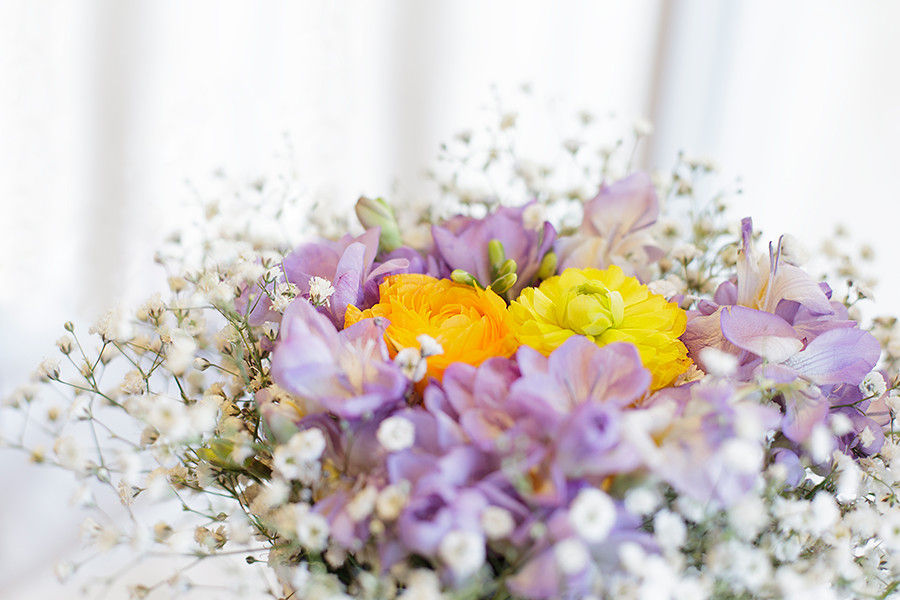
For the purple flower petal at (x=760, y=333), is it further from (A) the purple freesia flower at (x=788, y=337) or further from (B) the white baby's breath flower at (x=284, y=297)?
(B) the white baby's breath flower at (x=284, y=297)

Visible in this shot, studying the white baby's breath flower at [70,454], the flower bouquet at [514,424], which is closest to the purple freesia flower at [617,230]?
the flower bouquet at [514,424]

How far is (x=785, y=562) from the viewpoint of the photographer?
0.28 meters

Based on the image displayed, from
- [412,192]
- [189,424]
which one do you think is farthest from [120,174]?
[189,424]

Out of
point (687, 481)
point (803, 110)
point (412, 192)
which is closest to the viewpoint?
point (687, 481)

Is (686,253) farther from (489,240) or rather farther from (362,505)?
(362,505)

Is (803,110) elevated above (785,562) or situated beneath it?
elevated above

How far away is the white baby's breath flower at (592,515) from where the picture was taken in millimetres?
215

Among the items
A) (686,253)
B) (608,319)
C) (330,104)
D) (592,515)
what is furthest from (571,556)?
(330,104)

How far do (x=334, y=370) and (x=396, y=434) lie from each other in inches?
1.4

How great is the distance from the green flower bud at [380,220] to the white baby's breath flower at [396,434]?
0.14 meters

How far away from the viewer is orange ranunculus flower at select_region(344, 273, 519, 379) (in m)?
0.29

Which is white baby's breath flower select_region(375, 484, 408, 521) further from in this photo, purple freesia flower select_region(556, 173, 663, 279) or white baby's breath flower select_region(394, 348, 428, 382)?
purple freesia flower select_region(556, 173, 663, 279)

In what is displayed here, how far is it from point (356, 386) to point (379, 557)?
0.06 m

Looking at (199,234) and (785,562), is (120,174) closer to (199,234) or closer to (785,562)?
(199,234)
